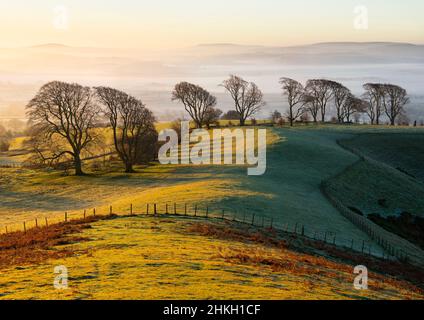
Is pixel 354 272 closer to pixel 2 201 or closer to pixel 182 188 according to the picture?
pixel 182 188

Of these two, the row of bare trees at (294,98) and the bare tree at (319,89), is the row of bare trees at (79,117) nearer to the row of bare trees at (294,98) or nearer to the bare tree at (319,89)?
the row of bare trees at (294,98)

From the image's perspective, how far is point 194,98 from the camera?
125000 mm

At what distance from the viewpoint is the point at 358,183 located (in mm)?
72875

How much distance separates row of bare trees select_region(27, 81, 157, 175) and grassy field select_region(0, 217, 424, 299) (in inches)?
1758

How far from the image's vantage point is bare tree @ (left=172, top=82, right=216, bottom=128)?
124 m

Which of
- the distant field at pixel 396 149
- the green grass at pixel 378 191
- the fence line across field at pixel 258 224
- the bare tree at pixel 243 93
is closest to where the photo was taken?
the fence line across field at pixel 258 224

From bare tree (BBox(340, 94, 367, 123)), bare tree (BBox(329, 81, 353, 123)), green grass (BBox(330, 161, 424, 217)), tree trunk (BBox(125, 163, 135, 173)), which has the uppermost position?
bare tree (BBox(329, 81, 353, 123))

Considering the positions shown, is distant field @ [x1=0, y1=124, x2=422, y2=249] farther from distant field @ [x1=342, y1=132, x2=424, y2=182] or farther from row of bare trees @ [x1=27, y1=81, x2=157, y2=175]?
distant field @ [x1=342, y1=132, x2=424, y2=182]

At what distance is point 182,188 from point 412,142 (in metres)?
68.6

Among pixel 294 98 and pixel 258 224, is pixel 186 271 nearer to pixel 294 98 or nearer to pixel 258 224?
pixel 258 224

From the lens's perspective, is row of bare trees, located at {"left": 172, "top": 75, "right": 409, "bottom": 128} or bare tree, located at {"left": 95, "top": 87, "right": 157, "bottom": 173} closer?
bare tree, located at {"left": 95, "top": 87, "right": 157, "bottom": 173}

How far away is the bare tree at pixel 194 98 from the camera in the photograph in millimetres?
124250

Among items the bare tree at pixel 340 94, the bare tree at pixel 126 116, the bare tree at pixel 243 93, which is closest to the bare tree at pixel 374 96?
the bare tree at pixel 340 94

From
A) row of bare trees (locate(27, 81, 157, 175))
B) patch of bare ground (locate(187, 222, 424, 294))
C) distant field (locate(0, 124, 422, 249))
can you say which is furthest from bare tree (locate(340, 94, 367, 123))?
patch of bare ground (locate(187, 222, 424, 294))
